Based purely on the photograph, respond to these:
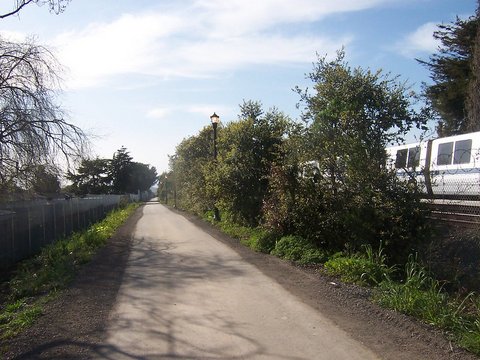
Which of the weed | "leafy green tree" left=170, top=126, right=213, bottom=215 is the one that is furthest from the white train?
"leafy green tree" left=170, top=126, right=213, bottom=215

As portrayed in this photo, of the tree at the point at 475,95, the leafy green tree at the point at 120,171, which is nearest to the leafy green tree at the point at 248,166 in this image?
the tree at the point at 475,95

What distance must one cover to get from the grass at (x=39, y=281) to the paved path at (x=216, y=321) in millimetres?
1266

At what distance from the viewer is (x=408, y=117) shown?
12.3 metres

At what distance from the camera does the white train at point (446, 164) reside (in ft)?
37.3

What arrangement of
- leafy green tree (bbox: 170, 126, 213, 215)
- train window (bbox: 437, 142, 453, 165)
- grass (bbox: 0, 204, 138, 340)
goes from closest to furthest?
grass (bbox: 0, 204, 138, 340) → train window (bbox: 437, 142, 453, 165) → leafy green tree (bbox: 170, 126, 213, 215)

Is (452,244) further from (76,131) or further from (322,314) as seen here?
(76,131)

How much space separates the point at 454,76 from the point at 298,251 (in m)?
27.3

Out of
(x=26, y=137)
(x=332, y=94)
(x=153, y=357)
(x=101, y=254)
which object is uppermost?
(x=332, y=94)

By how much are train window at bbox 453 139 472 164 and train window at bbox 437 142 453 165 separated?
0.24 m

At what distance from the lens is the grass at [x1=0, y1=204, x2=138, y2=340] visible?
7.09m

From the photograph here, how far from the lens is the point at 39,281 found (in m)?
10.3

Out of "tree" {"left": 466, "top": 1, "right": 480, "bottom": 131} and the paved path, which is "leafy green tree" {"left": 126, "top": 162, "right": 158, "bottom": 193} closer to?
"tree" {"left": 466, "top": 1, "right": 480, "bottom": 131}

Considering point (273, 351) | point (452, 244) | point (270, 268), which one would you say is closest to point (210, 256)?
point (270, 268)

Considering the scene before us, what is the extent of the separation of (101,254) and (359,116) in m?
8.36
